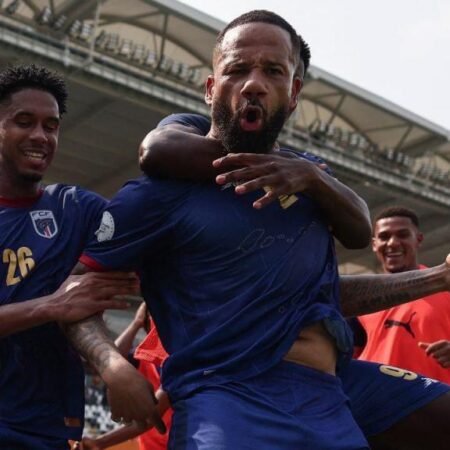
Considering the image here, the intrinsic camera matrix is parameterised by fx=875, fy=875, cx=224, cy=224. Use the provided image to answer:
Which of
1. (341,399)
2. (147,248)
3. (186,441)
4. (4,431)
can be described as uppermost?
(147,248)

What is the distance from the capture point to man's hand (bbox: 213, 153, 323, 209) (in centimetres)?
256

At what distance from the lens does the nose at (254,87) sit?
106 inches

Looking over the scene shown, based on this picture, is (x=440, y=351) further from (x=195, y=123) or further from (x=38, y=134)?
(x=38, y=134)

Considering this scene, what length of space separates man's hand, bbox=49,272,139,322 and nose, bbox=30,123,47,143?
89 centimetres

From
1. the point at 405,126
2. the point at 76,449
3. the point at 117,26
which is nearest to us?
the point at 76,449

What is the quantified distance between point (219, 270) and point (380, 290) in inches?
29.5

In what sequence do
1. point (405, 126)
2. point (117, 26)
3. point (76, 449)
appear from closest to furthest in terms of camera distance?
point (76, 449) < point (117, 26) < point (405, 126)

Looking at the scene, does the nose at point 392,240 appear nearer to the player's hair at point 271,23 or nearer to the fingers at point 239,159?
the player's hair at point 271,23

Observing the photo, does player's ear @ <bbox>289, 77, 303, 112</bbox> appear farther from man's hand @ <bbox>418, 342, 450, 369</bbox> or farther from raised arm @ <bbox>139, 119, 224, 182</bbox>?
man's hand @ <bbox>418, 342, 450, 369</bbox>

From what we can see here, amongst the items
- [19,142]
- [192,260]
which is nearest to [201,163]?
[192,260]

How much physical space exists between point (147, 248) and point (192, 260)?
0.15 m

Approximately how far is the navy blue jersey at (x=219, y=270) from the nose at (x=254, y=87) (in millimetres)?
298

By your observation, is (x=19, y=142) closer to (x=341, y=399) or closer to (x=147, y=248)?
(x=147, y=248)

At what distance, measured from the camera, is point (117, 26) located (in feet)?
71.4
